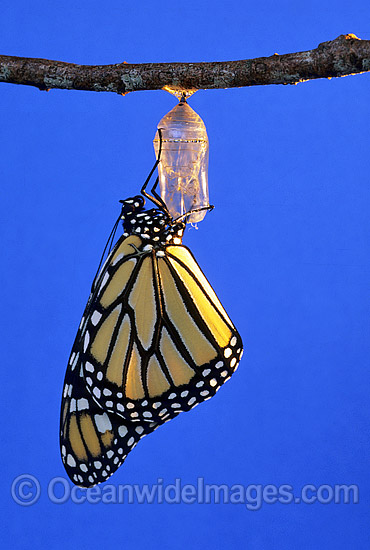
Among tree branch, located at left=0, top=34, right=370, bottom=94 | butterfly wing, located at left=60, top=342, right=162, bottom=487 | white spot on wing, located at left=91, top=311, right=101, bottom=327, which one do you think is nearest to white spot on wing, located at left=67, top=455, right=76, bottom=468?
butterfly wing, located at left=60, top=342, right=162, bottom=487

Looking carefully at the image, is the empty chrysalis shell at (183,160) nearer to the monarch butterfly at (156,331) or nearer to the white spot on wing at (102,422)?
the monarch butterfly at (156,331)

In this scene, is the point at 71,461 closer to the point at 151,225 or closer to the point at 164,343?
the point at 164,343

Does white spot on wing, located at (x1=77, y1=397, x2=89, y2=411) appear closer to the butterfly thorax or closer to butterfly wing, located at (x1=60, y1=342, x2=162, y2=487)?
butterfly wing, located at (x1=60, y1=342, x2=162, y2=487)

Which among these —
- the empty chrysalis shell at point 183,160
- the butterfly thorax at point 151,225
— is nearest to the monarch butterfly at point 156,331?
the butterfly thorax at point 151,225

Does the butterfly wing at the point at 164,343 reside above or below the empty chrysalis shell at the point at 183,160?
below

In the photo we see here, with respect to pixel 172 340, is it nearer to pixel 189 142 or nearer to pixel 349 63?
pixel 189 142
